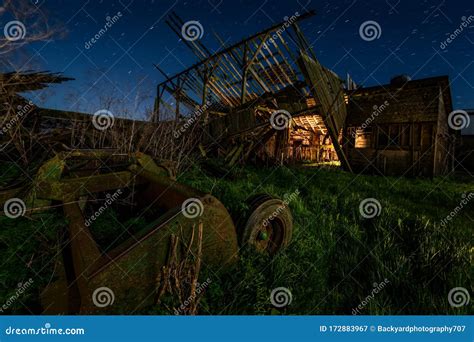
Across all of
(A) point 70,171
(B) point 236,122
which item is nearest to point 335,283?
(A) point 70,171

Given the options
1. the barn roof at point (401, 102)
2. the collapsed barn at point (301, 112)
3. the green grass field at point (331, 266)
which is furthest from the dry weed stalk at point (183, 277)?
the barn roof at point (401, 102)

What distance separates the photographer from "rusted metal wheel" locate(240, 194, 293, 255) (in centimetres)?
306

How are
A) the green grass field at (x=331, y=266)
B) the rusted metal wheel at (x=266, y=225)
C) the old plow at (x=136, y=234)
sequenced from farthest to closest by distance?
the rusted metal wheel at (x=266, y=225) → the green grass field at (x=331, y=266) → the old plow at (x=136, y=234)

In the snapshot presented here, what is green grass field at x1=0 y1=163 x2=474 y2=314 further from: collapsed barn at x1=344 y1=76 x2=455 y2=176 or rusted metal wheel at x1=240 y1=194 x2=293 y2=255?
collapsed barn at x1=344 y1=76 x2=455 y2=176

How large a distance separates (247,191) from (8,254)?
14.0 feet

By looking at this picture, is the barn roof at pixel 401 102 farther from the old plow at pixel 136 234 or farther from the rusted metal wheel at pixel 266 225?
the old plow at pixel 136 234

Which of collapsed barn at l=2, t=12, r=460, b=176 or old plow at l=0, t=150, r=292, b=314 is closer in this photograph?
old plow at l=0, t=150, r=292, b=314

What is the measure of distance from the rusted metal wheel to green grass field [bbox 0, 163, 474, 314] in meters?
0.20

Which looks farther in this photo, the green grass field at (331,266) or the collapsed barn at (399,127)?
the collapsed barn at (399,127)

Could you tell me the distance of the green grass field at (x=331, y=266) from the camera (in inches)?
101

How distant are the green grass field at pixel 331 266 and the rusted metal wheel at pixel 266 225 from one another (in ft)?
0.67

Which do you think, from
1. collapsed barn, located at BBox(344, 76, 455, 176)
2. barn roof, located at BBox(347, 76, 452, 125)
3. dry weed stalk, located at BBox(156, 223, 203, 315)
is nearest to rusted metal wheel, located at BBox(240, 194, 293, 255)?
dry weed stalk, located at BBox(156, 223, 203, 315)

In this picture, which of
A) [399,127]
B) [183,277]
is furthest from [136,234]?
[399,127]

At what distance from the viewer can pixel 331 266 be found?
12.1 feet
